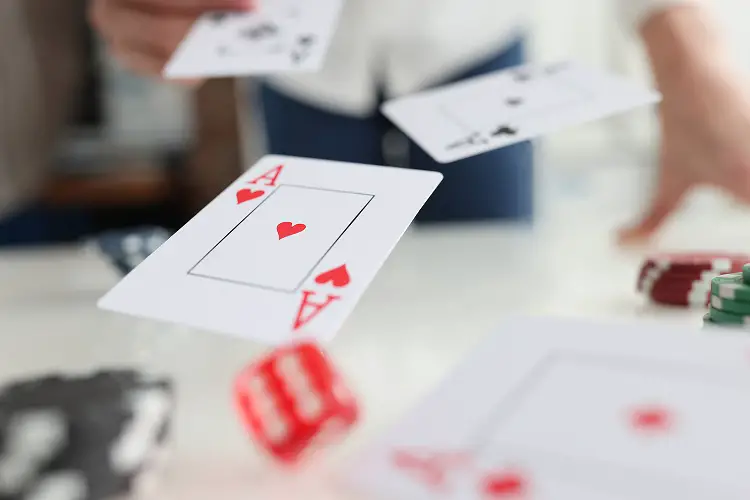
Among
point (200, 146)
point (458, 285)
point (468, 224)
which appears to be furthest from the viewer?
point (200, 146)

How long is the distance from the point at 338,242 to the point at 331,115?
482 millimetres

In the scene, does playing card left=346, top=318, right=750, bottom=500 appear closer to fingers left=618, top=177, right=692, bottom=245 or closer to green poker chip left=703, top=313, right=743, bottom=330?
green poker chip left=703, top=313, right=743, bottom=330

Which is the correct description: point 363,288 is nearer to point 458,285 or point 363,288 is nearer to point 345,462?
point 345,462

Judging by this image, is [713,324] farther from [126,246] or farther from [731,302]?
[126,246]

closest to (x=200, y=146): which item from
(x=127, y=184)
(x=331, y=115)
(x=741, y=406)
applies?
(x=127, y=184)

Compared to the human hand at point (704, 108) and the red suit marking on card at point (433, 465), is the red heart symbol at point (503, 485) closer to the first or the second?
the red suit marking on card at point (433, 465)

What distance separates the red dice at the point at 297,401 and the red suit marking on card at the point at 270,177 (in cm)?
12

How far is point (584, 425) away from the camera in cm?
30

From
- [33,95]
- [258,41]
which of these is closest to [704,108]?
[258,41]

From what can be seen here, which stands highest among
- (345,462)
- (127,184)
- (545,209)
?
(345,462)

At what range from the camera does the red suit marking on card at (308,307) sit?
0.36 meters

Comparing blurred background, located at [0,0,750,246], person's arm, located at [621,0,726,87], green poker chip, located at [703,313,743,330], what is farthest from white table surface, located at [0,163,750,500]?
blurred background, located at [0,0,750,246]

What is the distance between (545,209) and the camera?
0.84 m

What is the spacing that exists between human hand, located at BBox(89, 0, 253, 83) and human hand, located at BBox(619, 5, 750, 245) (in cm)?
32
